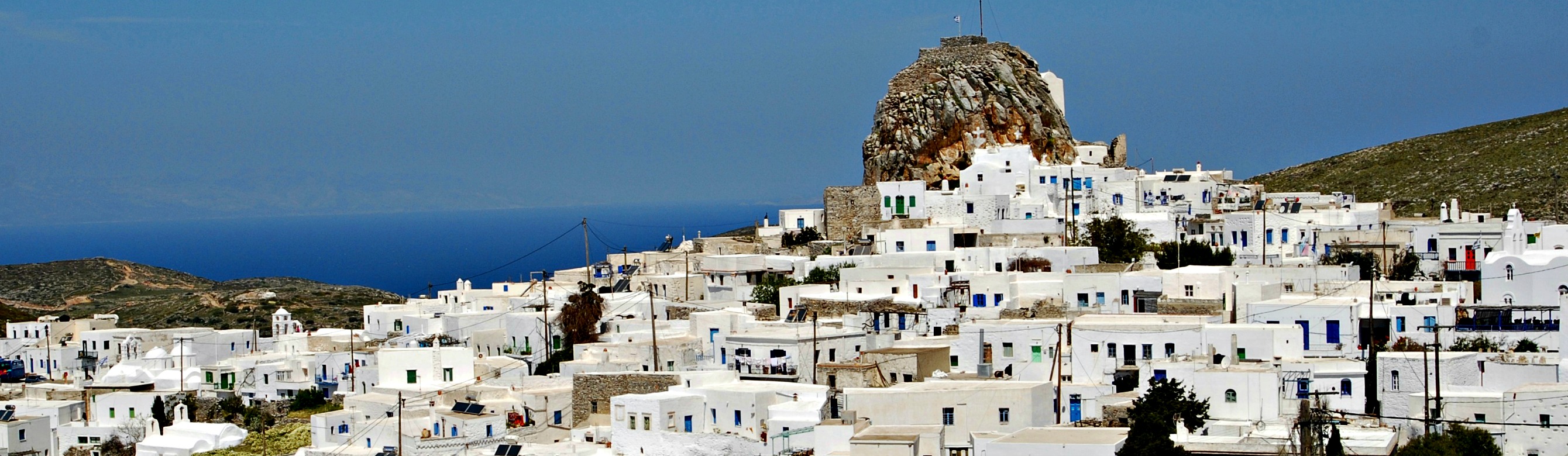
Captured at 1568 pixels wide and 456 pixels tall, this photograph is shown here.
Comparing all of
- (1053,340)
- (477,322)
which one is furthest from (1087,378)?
(477,322)

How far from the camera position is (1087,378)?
32.8m

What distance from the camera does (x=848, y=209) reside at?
54781 mm

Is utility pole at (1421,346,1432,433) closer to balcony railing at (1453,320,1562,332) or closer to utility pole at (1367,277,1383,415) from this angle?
utility pole at (1367,277,1383,415)

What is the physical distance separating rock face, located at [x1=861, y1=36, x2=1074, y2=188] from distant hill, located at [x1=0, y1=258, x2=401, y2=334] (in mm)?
19523

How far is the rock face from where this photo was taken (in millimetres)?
58750

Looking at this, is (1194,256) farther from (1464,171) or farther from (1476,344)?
(1464,171)

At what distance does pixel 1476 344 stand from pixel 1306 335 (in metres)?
2.98

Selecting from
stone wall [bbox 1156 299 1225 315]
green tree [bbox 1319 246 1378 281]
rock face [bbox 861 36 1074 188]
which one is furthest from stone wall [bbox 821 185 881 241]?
stone wall [bbox 1156 299 1225 315]

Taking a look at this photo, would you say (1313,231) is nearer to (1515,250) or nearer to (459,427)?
(1515,250)

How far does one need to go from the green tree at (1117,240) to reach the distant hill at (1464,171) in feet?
48.7

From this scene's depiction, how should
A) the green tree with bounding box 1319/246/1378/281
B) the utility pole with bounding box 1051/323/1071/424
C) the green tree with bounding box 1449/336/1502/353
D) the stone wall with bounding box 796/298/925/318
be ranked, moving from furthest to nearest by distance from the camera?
1. the green tree with bounding box 1319/246/1378/281
2. the stone wall with bounding box 796/298/925/318
3. the green tree with bounding box 1449/336/1502/353
4. the utility pole with bounding box 1051/323/1071/424

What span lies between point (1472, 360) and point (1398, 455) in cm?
408

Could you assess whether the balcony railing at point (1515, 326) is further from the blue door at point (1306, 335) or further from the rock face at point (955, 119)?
the rock face at point (955, 119)

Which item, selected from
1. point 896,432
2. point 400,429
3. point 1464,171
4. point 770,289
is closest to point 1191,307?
point 896,432
